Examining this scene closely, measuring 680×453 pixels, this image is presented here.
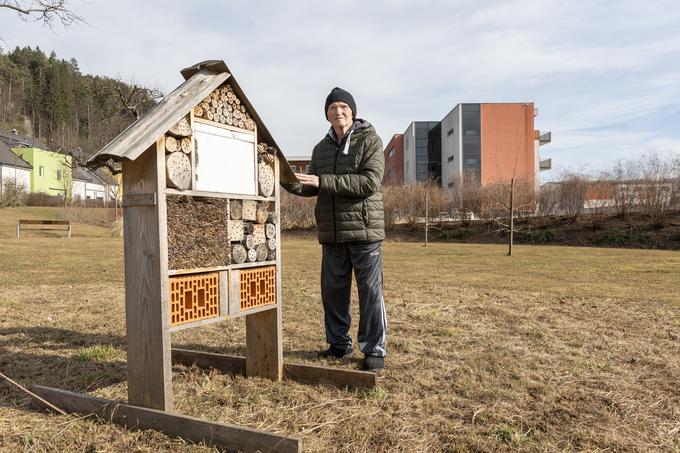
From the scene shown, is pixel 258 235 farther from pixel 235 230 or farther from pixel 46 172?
pixel 46 172

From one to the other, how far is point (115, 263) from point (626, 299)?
1189cm

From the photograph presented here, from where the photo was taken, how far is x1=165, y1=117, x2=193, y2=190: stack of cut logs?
8.79 feet

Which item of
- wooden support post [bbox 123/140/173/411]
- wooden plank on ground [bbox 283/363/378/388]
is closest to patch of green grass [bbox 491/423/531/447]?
wooden plank on ground [bbox 283/363/378/388]

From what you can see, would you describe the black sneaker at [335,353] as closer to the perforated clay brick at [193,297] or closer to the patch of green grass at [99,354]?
the perforated clay brick at [193,297]

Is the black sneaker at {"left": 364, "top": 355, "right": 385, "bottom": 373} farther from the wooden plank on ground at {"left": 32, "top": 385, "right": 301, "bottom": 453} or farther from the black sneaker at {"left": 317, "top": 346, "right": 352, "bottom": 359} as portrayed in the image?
the wooden plank on ground at {"left": 32, "top": 385, "right": 301, "bottom": 453}

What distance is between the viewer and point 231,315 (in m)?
3.09

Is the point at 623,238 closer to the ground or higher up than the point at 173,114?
closer to the ground

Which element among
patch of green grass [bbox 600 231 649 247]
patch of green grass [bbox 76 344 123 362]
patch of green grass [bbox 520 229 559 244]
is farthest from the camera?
patch of green grass [bbox 520 229 559 244]

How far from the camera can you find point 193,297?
2.84 m

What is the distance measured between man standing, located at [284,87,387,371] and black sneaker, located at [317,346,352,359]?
1.16 feet

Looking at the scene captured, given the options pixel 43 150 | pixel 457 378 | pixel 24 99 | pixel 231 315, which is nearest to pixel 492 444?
pixel 457 378

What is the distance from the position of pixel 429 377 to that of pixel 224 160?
2154 millimetres

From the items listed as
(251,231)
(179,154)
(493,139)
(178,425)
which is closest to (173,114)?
(179,154)

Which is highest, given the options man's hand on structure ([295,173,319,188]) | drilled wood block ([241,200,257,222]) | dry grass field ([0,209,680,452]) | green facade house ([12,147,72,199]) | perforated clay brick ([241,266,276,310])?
green facade house ([12,147,72,199])
